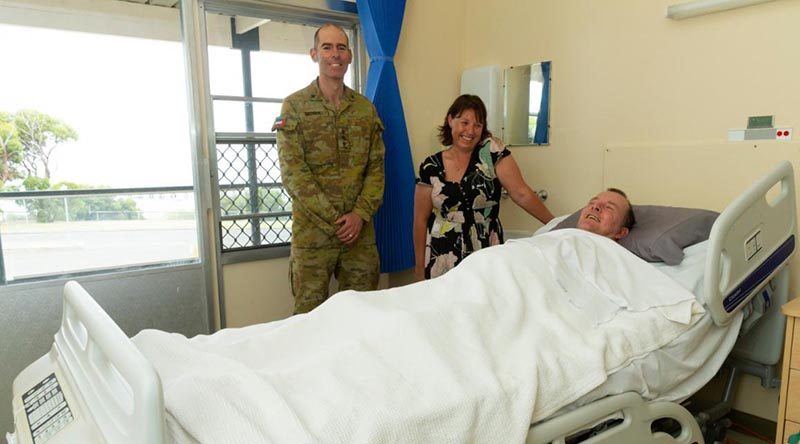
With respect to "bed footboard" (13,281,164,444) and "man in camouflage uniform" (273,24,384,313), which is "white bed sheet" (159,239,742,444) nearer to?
"bed footboard" (13,281,164,444)

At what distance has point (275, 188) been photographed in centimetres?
297

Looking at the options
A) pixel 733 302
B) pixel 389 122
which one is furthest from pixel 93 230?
pixel 733 302

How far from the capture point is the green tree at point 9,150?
7.75ft

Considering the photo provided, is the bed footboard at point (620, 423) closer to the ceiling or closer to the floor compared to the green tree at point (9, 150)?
closer to the floor

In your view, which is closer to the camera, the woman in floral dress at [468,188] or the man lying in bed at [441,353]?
the man lying in bed at [441,353]

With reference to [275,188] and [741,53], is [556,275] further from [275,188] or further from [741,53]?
[275,188]

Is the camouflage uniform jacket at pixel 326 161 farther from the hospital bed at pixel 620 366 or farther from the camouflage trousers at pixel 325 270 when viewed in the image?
the hospital bed at pixel 620 366

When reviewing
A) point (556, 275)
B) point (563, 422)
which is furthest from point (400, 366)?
point (556, 275)

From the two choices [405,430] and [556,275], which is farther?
[556,275]

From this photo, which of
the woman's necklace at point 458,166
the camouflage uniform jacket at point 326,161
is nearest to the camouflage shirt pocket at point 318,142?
the camouflage uniform jacket at point 326,161

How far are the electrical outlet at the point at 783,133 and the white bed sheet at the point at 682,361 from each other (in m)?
0.65

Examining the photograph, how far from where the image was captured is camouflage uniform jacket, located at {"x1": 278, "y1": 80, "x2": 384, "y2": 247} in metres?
2.53

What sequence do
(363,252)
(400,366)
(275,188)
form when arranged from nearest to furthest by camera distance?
1. (400,366)
2. (363,252)
3. (275,188)

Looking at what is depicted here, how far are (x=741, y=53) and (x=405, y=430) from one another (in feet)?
7.04
